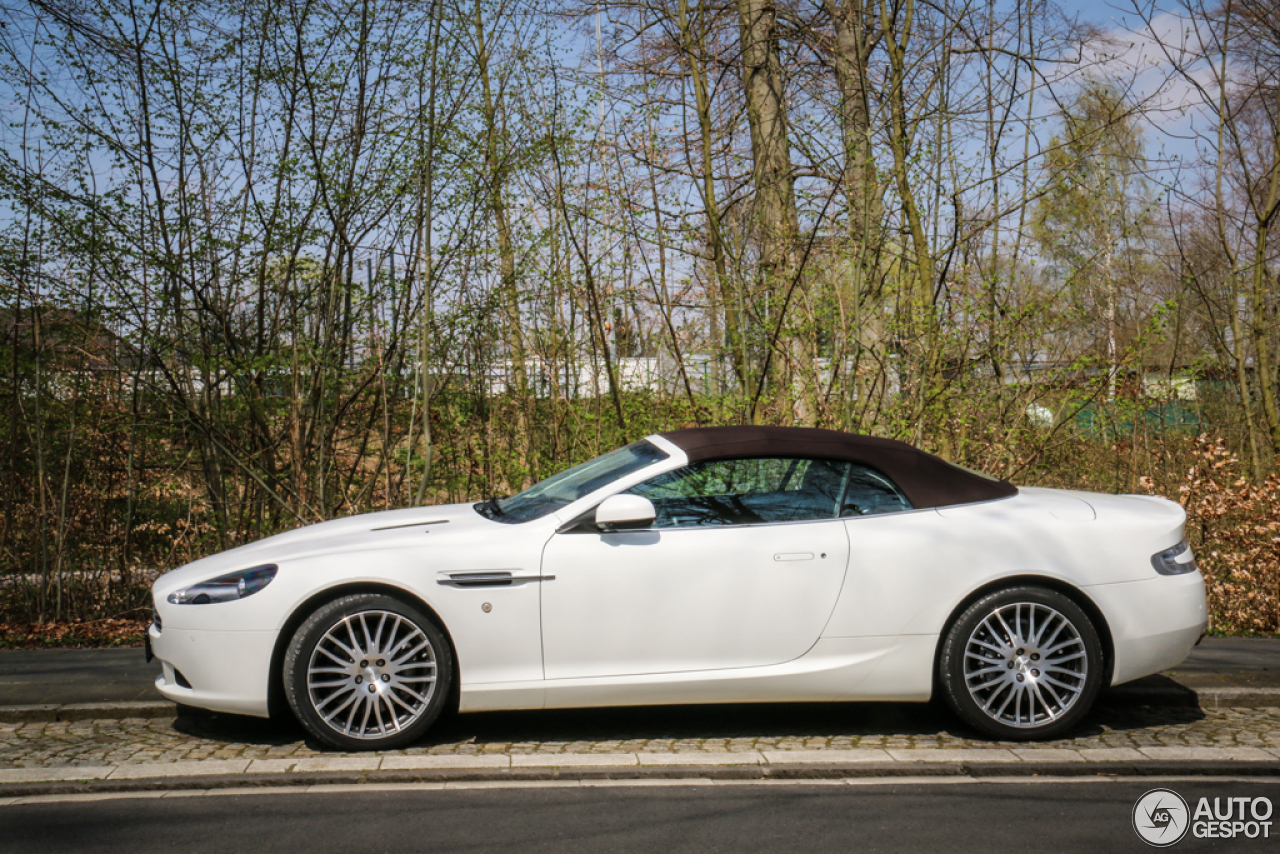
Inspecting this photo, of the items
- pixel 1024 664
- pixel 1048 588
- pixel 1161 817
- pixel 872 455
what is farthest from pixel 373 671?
pixel 1161 817

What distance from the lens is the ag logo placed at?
3920mm

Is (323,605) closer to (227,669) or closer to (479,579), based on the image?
(227,669)

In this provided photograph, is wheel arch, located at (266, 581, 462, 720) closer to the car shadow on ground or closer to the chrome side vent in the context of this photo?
the chrome side vent

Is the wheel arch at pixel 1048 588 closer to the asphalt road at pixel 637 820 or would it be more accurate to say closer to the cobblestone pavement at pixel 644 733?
the cobblestone pavement at pixel 644 733

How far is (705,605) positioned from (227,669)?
6.90 ft

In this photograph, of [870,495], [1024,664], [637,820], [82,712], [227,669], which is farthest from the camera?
[82,712]

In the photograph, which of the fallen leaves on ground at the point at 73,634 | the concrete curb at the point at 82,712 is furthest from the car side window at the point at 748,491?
the fallen leaves on ground at the point at 73,634

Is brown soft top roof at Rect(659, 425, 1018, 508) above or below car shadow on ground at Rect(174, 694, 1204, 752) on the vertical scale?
above

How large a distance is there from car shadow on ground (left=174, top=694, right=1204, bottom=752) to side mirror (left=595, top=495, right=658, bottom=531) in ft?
3.41

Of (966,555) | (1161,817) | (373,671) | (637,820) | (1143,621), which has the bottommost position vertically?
(1161,817)

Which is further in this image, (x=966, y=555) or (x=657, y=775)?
(x=966, y=555)

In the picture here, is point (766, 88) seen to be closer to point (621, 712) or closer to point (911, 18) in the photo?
point (911, 18)

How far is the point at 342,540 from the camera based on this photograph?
516cm

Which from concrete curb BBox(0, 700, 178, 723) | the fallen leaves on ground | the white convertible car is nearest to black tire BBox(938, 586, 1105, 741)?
the white convertible car
